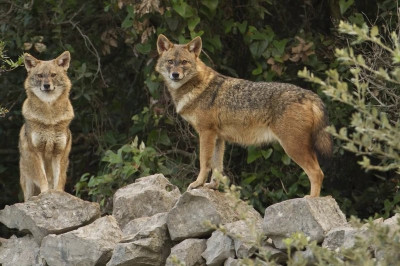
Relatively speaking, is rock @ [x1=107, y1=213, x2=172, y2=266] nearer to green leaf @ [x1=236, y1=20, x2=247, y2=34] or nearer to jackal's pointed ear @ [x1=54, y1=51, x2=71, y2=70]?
jackal's pointed ear @ [x1=54, y1=51, x2=71, y2=70]

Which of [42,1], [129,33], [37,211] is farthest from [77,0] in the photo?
[37,211]

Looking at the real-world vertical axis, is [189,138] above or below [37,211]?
below

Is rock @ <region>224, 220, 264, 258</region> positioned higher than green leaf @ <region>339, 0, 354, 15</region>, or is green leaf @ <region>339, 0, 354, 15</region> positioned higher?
green leaf @ <region>339, 0, 354, 15</region>

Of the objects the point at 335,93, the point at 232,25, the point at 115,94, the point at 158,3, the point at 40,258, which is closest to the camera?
→ the point at 335,93

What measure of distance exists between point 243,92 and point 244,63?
14.1 ft

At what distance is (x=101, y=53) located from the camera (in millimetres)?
15539

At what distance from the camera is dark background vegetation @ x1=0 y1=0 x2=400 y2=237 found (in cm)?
1335

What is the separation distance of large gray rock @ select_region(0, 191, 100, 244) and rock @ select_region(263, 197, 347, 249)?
7.22 feet

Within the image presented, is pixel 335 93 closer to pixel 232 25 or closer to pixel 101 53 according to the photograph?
pixel 232 25

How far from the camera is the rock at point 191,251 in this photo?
9.20 m

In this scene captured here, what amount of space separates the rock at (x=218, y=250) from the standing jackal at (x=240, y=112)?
910 mm

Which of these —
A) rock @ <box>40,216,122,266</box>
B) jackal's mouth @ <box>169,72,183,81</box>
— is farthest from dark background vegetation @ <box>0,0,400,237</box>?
rock @ <box>40,216,122,266</box>

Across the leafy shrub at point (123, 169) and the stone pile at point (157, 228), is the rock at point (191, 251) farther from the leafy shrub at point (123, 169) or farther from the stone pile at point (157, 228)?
the leafy shrub at point (123, 169)

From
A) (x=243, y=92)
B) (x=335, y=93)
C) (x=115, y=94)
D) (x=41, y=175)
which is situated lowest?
(x=115, y=94)
